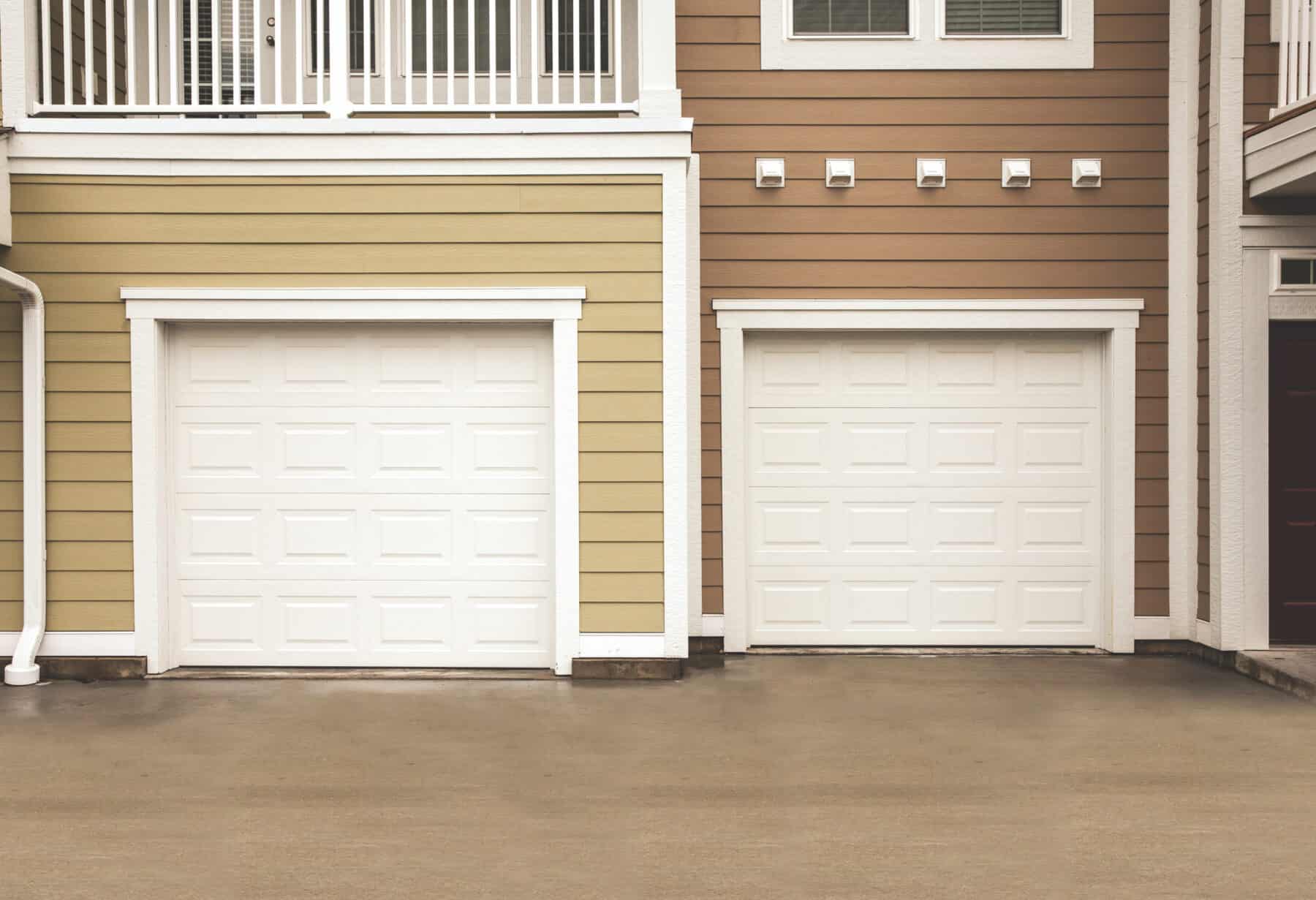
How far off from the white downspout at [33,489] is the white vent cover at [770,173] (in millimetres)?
4129

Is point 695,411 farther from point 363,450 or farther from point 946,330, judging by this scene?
point 363,450

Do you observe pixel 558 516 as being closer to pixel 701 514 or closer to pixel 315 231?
pixel 701 514

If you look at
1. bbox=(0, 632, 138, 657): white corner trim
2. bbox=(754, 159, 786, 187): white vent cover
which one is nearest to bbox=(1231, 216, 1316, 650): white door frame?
bbox=(754, 159, 786, 187): white vent cover

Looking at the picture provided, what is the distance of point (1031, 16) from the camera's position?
7262 millimetres

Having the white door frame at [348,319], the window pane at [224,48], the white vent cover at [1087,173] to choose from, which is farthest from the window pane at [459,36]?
the white vent cover at [1087,173]

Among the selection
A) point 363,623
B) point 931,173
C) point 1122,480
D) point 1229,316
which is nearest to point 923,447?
point 1122,480

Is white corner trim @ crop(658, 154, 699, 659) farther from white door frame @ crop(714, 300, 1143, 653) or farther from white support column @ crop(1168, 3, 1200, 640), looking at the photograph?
white support column @ crop(1168, 3, 1200, 640)

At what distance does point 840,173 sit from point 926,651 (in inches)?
118

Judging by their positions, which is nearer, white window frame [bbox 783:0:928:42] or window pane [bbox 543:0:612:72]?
white window frame [bbox 783:0:928:42]

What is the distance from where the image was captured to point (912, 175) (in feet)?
23.7

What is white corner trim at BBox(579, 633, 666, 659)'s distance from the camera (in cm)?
641

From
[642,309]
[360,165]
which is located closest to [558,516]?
[642,309]

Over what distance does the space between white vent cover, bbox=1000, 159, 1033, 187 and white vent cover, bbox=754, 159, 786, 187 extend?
1.34 metres

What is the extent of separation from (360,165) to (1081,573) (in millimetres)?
4961
